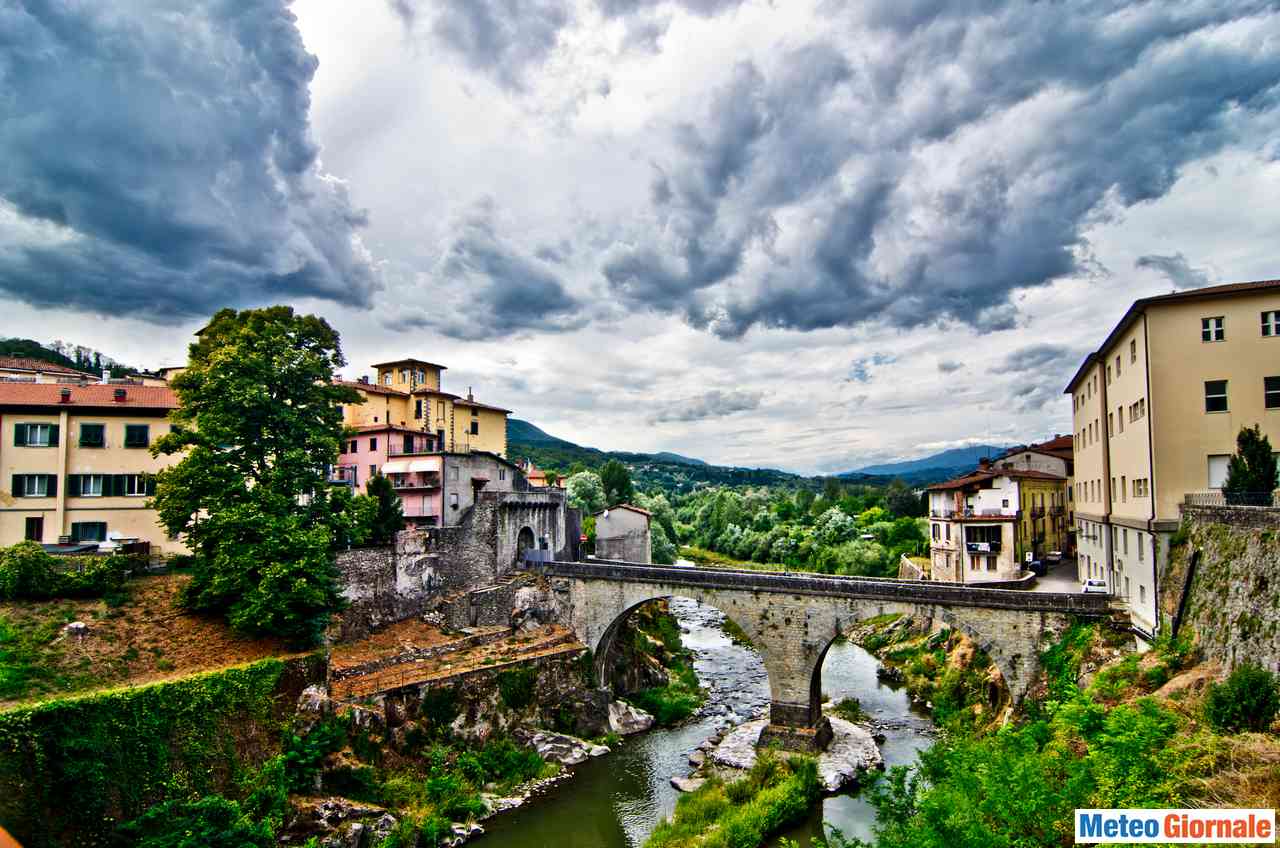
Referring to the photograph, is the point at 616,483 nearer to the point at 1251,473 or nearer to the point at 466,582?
the point at 466,582

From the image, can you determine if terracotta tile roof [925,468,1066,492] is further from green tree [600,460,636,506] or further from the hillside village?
green tree [600,460,636,506]

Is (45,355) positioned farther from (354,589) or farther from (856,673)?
(856,673)

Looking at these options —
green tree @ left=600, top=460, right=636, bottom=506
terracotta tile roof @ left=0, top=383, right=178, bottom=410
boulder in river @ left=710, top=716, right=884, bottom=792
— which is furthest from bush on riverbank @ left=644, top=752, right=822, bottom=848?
→ green tree @ left=600, top=460, right=636, bottom=506

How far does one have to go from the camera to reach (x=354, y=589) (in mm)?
34719

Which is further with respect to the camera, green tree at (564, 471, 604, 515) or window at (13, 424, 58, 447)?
green tree at (564, 471, 604, 515)

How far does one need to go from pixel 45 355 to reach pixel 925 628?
282ft

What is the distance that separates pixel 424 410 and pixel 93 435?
18277mm

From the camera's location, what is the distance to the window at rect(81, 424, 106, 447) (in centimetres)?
3192

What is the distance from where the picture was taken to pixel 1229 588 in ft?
61.2

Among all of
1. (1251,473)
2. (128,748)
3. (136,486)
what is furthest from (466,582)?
(1251,473)

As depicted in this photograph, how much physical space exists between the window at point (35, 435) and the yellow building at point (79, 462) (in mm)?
35

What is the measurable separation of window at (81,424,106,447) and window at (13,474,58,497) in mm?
2023

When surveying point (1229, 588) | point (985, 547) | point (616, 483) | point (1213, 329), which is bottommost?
point (985, 547)

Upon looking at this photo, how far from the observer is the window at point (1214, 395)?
2294cm
